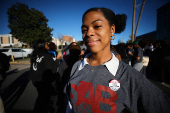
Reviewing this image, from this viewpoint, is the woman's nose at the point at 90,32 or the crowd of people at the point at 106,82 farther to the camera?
the woman's nose at the point at 90,32

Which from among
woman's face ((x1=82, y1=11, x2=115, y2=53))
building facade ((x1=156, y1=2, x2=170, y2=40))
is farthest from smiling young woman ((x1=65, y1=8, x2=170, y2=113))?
building facade ((x1=156, y1=2, x2=170, y2=40))

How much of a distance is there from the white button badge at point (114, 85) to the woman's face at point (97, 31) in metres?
0.37

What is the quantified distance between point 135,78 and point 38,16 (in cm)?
2494

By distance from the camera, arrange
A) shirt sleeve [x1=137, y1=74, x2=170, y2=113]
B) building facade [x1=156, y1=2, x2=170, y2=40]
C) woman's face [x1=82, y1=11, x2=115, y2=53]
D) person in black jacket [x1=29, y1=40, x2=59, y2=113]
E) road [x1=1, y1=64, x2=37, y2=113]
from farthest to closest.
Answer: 1. building facade [x1=156, y1=2, x2=170, y2=40]
2. road [x1=1, y1=64, x2=37, y2=113]
3. person in black jacket [x1=29, y1=40, x2=59, y2=113]
4. woman's face [x1=82, y1=11, x2=115, y2=53]
5. shirt sleeve [x1=137, y1=74, x2=170, y2=113]

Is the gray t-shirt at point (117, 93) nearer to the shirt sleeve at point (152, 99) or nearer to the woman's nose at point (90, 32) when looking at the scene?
the shirt sleeve at point (152, 99)

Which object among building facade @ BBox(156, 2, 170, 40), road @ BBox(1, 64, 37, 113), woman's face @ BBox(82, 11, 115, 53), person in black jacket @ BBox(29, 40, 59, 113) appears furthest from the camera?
building facade @ BBox(156, 2, 170, 40)

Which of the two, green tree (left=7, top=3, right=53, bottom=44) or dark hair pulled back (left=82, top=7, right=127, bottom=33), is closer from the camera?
dark hair pulled back (left=82, top=7, right=127, bottom=33)

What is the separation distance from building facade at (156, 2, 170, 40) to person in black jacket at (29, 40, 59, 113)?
1029 inches

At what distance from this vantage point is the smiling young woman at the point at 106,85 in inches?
27.6

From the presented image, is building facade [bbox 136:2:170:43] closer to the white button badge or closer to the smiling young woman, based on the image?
the smiling young woman

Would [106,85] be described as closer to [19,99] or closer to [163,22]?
[19,99]

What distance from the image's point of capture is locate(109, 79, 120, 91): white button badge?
778 mm

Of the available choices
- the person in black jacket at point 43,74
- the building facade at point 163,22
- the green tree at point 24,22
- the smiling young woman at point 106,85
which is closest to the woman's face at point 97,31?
the smiling young woman at point 106,85

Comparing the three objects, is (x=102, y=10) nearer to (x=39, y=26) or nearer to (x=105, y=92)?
(x=105, y=92)
